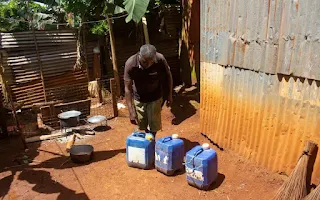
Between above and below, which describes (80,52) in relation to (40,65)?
above

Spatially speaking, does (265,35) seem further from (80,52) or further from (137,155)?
(80,52)

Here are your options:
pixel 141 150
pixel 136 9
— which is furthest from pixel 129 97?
pixel 136 9

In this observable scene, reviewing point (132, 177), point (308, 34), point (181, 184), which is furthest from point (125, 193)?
point (308, 34)

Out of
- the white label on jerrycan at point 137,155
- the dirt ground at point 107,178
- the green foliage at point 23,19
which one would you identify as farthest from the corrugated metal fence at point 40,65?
the white label on jerrycan at point 137,155

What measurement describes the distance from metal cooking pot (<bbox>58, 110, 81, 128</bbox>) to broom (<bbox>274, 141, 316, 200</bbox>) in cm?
458

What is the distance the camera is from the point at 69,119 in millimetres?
6152

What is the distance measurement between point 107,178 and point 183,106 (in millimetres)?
3633

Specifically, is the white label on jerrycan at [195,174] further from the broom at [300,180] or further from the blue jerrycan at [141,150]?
the broom at [300,180]

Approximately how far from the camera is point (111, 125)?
6766mm

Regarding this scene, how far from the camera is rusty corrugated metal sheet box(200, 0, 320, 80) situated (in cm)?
327

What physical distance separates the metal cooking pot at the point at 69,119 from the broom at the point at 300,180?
458 cm

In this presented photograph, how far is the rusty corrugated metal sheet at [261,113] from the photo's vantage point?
3.50 meters

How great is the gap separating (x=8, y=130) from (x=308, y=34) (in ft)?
20.3

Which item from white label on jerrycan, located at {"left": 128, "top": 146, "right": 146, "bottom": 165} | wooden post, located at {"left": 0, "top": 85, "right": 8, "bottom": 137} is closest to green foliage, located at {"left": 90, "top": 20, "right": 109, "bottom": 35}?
wooden post, located at {"left": 0, "top": 85, "right": 8, "bottom": 137}
